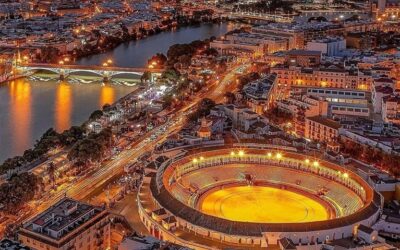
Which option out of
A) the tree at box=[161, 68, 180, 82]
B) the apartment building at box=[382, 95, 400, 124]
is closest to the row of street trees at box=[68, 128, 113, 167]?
the apartment building at box=[382, 95, 400, 124]

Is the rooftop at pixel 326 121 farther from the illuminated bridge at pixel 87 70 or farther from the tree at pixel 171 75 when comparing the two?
the illuminated bridge at pixel 87 70

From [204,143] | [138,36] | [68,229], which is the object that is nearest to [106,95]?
[204,143]

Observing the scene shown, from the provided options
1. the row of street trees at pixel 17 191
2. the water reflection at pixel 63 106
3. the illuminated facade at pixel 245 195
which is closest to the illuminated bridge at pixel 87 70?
the water reflection at pixel 63 106


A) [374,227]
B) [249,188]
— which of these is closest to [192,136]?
[249,188]

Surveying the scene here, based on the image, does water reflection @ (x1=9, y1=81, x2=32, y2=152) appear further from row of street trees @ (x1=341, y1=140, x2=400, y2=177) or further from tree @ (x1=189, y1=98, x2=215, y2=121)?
row of street trees @ (x1=341, y1=140, x2=400, y2=177)

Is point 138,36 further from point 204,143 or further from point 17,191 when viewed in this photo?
point 17,191
